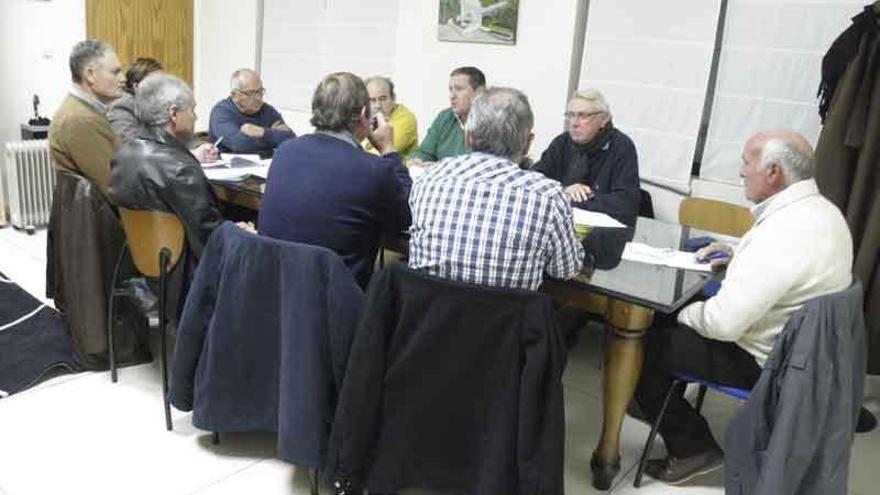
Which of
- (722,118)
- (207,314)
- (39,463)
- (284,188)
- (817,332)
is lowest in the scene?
(39,463)

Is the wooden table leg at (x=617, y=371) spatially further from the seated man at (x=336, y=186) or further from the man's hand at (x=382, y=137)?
the man's hand at (x=382, y=137)

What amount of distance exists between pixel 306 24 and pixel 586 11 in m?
2.21

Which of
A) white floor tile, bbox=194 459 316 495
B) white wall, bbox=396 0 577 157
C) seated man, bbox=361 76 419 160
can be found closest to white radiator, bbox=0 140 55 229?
seated man, bbox=361 76 419 160

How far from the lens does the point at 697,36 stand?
11.1ft

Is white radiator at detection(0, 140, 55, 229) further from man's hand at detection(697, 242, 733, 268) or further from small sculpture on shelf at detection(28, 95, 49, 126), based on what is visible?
man's hand at detection(697, 242, 733, 268)

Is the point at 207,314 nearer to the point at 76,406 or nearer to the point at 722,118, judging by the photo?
the point at 76,406

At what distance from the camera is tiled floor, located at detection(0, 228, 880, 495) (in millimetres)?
2035

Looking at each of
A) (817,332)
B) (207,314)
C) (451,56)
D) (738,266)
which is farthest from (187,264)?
(451,56)

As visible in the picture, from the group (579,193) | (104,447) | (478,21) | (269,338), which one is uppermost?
(478,21)

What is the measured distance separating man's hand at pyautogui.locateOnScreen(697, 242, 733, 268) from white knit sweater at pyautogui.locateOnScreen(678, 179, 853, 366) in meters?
0.26

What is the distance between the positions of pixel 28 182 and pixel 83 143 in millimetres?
2087

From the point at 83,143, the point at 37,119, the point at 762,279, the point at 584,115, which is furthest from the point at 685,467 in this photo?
the point at 37,119

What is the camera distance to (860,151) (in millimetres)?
2781

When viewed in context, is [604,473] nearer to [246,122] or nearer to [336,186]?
[336,186]
